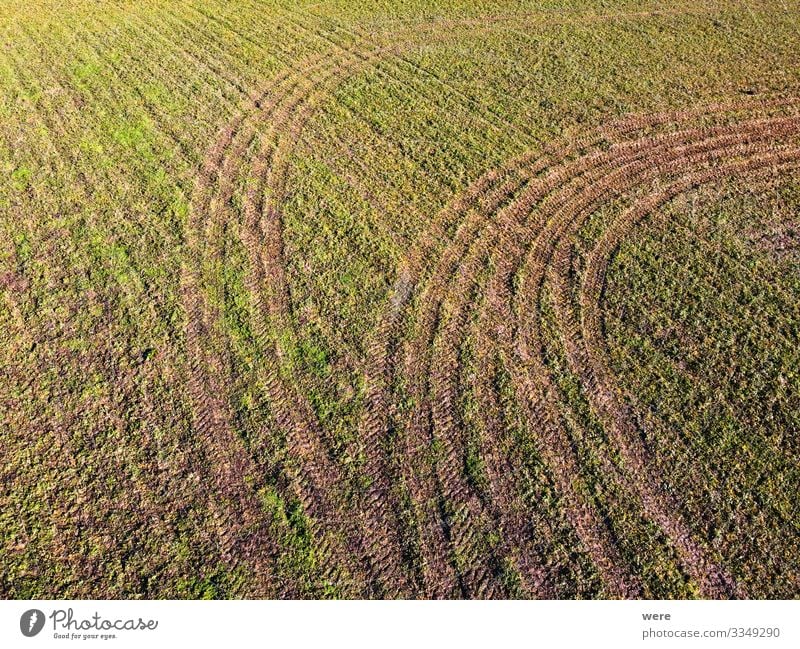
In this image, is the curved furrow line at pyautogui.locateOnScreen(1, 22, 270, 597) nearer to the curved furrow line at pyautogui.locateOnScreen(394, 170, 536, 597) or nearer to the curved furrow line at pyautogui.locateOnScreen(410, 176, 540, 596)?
the curved furrow line at pyautogui.locateOnScreen(394, 170, 536, 597)

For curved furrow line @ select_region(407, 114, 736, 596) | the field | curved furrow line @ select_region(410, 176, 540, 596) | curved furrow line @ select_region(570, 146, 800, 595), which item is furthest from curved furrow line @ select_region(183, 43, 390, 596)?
curved furrow line @ select_region(570, 146, 800, 595)

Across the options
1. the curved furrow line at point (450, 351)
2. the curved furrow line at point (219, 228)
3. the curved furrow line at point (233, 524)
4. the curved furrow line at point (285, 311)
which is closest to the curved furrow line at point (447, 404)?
the curved furrow line at point (450, 351)
